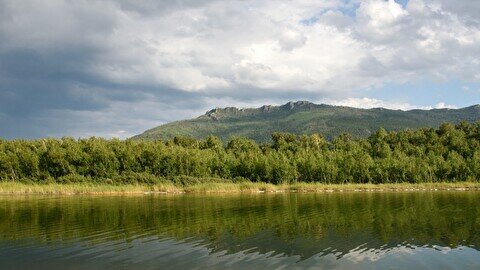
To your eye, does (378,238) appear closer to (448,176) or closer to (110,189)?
(110,189)

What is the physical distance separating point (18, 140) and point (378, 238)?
104m

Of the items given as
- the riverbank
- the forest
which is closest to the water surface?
the riverbank

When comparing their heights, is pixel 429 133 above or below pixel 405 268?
above

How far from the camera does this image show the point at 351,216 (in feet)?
136

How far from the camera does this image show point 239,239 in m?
29.0

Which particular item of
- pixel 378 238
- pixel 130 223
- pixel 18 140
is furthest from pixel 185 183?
pixel 378 238

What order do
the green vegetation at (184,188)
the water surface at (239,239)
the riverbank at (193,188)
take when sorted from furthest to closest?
the green vegetation at (184,188), the riverbank at (193,188), the water surface at (239,239)

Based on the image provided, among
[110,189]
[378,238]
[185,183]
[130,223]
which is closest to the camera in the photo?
[378,238]

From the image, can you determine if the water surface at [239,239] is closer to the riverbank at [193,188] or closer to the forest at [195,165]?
the riverbank at [193,188]

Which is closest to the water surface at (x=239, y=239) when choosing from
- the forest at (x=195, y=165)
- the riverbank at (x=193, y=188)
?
the riverbank at (x=193, y=188)

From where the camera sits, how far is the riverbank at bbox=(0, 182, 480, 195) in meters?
78.2

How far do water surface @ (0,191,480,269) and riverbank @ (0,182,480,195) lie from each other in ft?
112

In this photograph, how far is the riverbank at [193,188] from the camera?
78188 mm

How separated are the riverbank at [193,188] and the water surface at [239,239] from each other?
34.2 m
